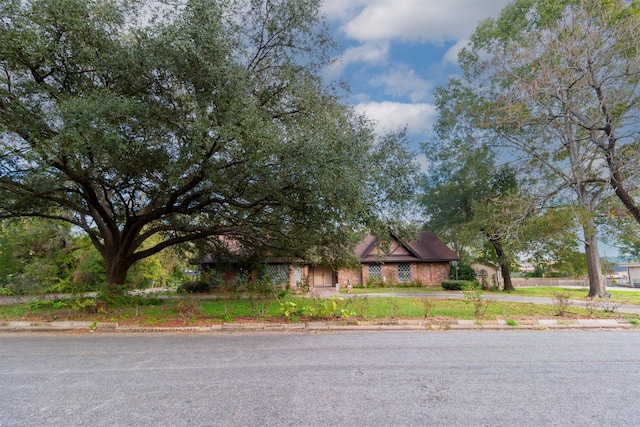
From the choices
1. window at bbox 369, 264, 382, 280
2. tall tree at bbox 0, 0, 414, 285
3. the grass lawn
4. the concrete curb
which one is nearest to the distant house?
window at bbox 369, 264, 382, 280

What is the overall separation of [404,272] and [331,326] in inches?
782

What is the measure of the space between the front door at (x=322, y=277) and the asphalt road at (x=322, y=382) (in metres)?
20.3

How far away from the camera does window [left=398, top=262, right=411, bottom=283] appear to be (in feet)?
90.0

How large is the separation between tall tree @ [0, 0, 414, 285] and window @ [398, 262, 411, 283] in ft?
58.3

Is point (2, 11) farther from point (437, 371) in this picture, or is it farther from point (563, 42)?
point (563, 42)

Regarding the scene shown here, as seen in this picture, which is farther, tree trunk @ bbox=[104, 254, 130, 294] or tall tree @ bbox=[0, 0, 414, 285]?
tree trunk @ bbox=[104, 254, 130, 294]

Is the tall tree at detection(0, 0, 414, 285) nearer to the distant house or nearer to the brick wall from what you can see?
the brick wall

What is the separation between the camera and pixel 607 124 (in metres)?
12.1

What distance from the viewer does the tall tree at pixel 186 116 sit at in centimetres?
786

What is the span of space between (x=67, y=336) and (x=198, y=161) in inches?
209

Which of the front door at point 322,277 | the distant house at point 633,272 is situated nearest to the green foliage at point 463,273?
the front door at point 322,277

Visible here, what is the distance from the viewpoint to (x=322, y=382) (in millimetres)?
4555

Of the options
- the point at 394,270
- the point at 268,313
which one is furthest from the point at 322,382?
the point at 394,270

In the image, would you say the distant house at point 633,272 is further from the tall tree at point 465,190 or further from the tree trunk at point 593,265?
the tree trunk at point 593,265
